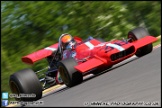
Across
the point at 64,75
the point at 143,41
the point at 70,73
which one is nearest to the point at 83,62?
the point at 64,75

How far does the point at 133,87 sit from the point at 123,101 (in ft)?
2.34

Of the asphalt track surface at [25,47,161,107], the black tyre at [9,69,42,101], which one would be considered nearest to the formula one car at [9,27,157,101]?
the black tyre at [9,69,42,101]

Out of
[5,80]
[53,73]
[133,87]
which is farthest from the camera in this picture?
[5,80]

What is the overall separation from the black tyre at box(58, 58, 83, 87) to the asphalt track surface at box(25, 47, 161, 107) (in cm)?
15

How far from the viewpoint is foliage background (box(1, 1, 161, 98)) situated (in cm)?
1695

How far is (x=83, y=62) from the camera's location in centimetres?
856

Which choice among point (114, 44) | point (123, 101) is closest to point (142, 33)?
point (114, 44)

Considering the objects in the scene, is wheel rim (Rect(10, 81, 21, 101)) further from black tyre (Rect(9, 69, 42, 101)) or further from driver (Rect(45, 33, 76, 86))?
driver (Rect(45, 33, 76, 86))

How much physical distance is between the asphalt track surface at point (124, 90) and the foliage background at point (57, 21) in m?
8.84

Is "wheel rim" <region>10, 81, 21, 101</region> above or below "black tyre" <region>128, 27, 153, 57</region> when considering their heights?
below

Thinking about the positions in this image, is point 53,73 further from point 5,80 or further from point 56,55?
point 5,80

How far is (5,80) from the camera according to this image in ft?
47.4

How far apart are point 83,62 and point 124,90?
2.80 m

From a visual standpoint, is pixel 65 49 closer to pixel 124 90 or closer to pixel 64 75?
pixel 64 75
